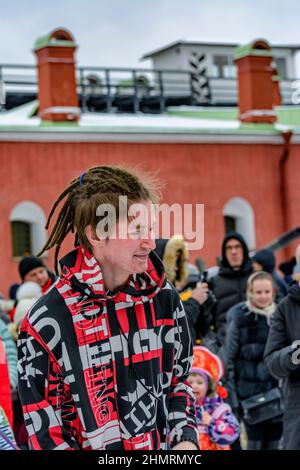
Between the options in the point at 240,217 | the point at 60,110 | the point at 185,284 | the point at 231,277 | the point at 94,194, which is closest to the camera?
the point at 94,194

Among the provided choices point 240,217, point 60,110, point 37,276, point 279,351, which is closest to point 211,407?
point 279,351

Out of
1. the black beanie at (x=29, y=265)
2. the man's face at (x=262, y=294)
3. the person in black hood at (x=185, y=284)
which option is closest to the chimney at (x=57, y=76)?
the black beanie at (x=29, y=265)

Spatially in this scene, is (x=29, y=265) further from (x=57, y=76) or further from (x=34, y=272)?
(x=57, y=76)

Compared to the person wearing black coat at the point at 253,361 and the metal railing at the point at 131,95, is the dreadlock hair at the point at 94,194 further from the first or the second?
the metal railing at the point at 131,95

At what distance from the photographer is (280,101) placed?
29.9 meters

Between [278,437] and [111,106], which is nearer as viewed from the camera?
[278,437]

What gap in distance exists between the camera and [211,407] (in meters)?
6.62

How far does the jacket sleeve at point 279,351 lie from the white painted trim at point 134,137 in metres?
14.3

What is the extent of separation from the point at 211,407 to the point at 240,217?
53.5ft

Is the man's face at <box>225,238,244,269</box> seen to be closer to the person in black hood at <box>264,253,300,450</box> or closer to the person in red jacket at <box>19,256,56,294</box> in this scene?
the person in red jacket at <box>19,256,56,294</box>

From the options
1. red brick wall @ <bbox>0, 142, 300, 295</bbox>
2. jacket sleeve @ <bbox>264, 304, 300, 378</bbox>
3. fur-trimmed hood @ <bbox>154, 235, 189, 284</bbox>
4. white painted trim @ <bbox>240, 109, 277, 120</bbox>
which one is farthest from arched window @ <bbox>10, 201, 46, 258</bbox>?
jacket sleeve @ <bbox>264, 304, 300, 378</bbox>

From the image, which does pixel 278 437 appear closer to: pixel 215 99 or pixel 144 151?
pixel 144 151

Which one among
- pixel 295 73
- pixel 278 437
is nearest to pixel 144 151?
pixel 278 437

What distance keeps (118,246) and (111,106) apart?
22698 mm
